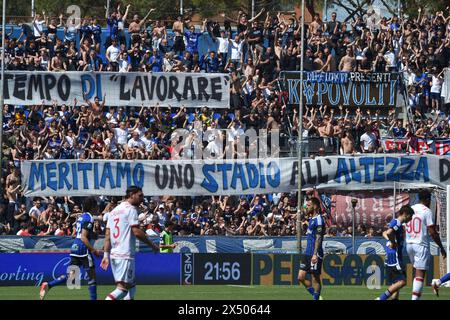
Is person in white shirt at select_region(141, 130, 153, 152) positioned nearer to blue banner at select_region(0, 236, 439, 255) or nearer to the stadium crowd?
the stadium crowd

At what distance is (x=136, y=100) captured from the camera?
3653 cm

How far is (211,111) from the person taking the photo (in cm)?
3691

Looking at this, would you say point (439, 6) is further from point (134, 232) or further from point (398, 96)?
point (134, 232)

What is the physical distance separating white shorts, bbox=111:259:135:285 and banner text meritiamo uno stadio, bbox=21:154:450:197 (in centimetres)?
1676

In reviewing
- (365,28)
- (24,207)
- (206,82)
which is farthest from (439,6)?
(24,207)

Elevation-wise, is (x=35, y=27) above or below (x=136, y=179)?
above

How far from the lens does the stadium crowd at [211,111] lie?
108ft

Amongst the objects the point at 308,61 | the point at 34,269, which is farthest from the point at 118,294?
the point at 308,61

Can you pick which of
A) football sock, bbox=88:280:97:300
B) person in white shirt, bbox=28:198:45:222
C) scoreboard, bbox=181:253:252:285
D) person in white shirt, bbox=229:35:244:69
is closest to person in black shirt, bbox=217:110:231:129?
person in white shirt, bbox=229:35:244:69

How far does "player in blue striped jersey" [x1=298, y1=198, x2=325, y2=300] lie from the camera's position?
2064cm

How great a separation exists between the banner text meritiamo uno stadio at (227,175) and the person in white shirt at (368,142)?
186 centimetres

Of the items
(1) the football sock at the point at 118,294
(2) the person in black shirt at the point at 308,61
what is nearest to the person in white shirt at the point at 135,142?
(2) the person in black shirt at the point at 308,61

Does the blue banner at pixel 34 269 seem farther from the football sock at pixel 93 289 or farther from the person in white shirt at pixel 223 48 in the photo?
the person in white shirt at pixel 223 48

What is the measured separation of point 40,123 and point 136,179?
3.47m
